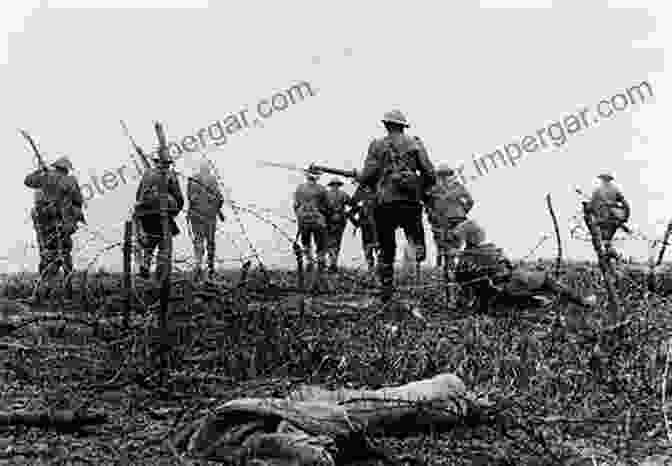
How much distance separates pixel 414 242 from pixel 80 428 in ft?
17.0

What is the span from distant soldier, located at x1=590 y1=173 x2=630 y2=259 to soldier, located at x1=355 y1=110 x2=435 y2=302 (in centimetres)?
638

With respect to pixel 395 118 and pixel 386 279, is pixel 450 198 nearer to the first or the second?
pixel 395 118

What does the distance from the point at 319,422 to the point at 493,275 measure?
4619 millimetres

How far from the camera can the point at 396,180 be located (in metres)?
9.19

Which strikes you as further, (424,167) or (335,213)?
(335,213)

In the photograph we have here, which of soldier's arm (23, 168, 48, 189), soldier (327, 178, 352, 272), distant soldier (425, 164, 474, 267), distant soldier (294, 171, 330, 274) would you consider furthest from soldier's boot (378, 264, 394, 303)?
soldier (327, 178, 352, 272)

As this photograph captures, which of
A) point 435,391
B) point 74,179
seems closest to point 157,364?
point 435,391

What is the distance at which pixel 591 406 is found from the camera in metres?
5.43

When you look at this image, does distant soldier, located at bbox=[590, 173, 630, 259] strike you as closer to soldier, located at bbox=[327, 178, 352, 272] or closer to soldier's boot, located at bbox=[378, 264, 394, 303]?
soldier, located at bbox=[327, 178, 352, 272]

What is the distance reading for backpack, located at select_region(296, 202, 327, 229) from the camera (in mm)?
14281

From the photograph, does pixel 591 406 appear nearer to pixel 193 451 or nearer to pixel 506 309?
pixel 193 451

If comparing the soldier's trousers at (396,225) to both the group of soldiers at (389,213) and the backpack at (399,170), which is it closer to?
the group of soldiers at (389,213)

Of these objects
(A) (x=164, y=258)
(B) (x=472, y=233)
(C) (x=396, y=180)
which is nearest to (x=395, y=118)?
(C) (x=396, y=180)

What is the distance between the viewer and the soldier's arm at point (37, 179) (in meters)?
11.7
